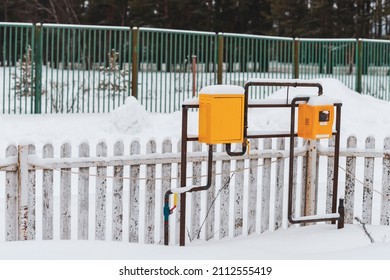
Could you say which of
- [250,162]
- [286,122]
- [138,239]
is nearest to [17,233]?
[138,239]

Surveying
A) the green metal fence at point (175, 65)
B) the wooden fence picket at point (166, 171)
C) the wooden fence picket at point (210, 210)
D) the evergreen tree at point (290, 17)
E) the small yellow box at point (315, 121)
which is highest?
the evergreen tree at point (290, 17)

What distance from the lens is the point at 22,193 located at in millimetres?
5805

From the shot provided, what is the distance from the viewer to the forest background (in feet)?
129

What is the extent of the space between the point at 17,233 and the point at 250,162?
223 cm

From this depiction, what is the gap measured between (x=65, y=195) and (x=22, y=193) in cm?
39

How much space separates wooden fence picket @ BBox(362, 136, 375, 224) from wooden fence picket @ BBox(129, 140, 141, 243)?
227 centimetres

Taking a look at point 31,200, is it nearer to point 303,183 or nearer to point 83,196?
point 83,196

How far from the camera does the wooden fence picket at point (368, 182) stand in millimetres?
7000

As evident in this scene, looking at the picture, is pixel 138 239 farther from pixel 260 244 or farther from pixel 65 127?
pixel 65 127

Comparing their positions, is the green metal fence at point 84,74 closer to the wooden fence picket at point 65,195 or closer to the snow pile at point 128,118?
the snow pile at point 128,118

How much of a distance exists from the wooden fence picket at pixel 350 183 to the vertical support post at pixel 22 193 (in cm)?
312

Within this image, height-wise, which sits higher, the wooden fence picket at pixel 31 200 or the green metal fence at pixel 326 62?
the green metal fence at pixel 326 62

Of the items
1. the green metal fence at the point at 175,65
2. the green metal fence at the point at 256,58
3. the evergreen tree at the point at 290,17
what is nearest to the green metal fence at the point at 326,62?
the green metal fence at the point at 256,58

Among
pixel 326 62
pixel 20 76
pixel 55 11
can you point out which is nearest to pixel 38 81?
pixel 20 76
